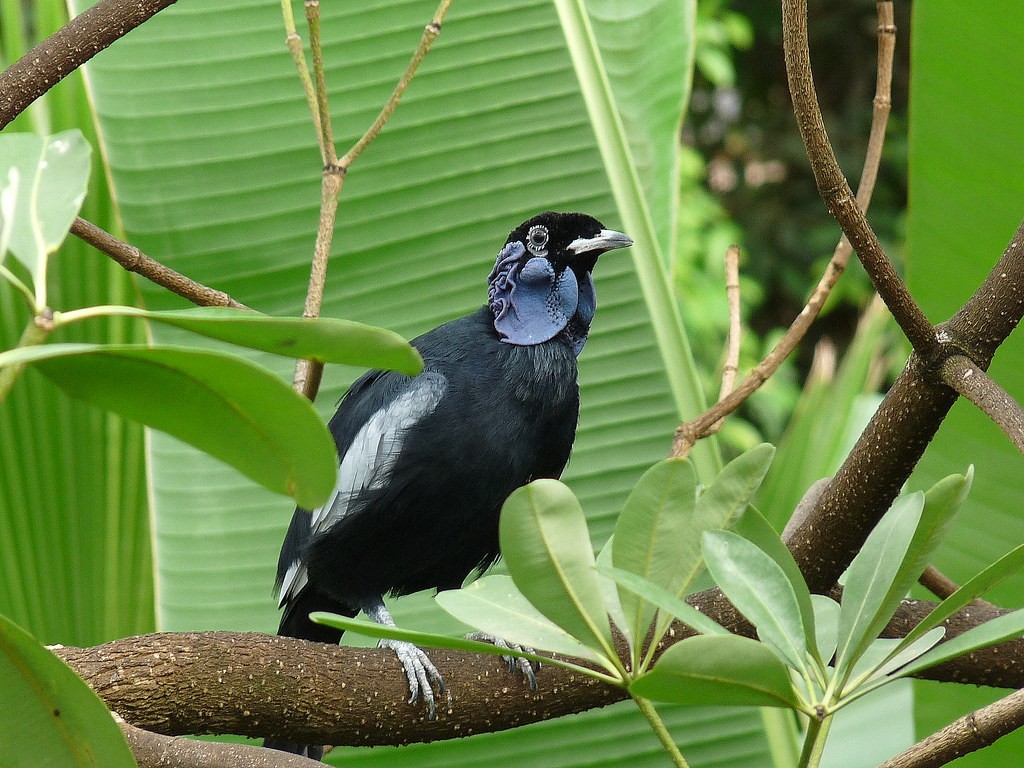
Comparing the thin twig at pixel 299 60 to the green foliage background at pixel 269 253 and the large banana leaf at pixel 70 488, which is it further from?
the large banana leaf at pixel 70 488

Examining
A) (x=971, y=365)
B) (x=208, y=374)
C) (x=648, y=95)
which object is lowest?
(x=971, y=365)

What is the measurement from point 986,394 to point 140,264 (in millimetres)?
881

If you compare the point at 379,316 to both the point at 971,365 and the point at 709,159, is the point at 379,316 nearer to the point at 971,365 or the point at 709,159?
the point at 971,365

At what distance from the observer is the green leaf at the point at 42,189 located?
2.05ft

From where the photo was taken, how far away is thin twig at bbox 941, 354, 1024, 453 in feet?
2.76

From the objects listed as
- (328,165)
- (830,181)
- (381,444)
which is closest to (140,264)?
(328,165)

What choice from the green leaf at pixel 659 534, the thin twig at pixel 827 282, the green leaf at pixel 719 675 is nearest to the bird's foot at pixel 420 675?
the thin twig at pixel 827 282

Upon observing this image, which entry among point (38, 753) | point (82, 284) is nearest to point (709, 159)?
point (82, 284)

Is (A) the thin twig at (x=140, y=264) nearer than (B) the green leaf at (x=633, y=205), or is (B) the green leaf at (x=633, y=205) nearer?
(A) the thin twig at (x=140, y=264)

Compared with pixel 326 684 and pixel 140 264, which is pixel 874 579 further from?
pixel 140 264

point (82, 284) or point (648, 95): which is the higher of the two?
point (648, 95)

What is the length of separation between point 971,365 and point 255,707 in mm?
711

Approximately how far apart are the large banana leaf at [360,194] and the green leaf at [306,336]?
1166mm

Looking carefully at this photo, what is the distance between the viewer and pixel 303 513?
1595 millimetres
